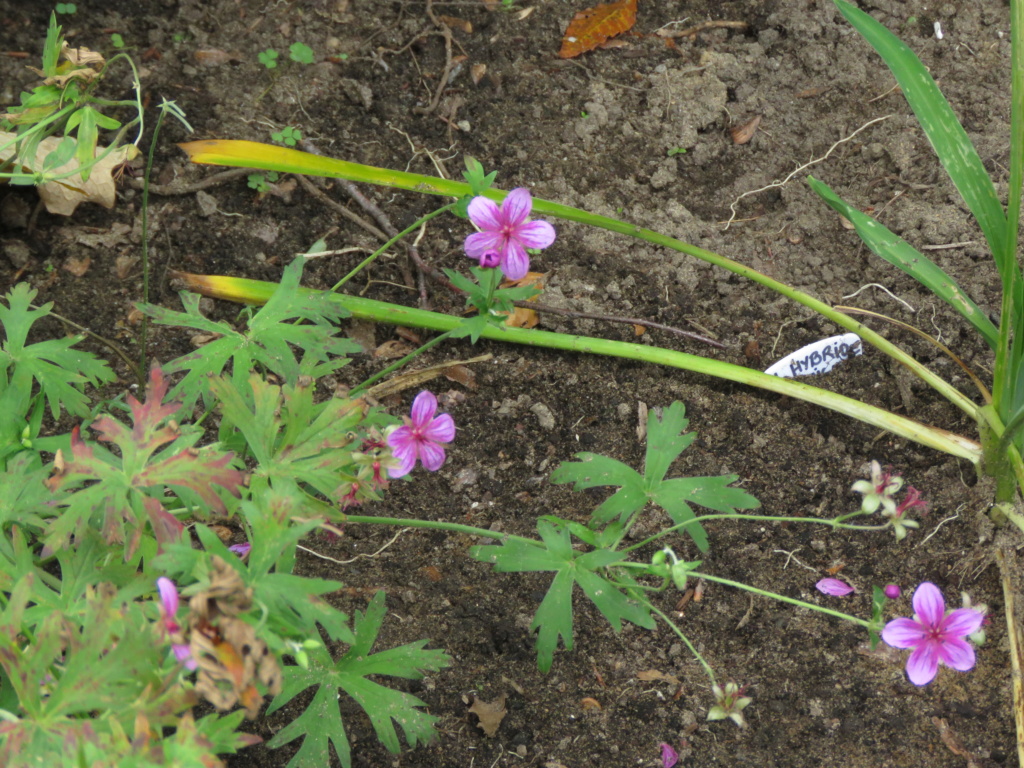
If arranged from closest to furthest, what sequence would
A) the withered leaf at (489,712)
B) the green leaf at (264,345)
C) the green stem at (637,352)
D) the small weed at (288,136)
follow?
the green leaf at (264,345) → the withered leaf at (489,712) → the green stem at (637,352) → the small weed at (288,136)

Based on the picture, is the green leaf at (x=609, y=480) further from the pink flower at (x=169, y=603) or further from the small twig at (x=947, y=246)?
the small twig at (x=947, y=246)

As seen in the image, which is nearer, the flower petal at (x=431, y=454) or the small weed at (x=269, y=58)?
the flower petal at (x=431, y=454)

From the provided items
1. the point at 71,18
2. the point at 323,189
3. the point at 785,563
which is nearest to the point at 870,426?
the point at 785,563

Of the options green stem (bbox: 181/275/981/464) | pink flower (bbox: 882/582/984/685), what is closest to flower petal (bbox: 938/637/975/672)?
pink flower (bbox: 882/582/984/685)

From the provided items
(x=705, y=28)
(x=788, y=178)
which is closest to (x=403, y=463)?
(x=788, y=178)

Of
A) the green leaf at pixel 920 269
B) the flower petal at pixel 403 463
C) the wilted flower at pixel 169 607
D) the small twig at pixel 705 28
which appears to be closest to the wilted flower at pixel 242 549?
Answer: the flower petal at pixel 403 463

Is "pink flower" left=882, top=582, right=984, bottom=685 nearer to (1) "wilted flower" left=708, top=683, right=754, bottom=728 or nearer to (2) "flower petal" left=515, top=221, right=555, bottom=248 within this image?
(1) "wilted flower" left=708, top=683, right=754, bottom=728

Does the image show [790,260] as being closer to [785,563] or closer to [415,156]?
[785,563]
